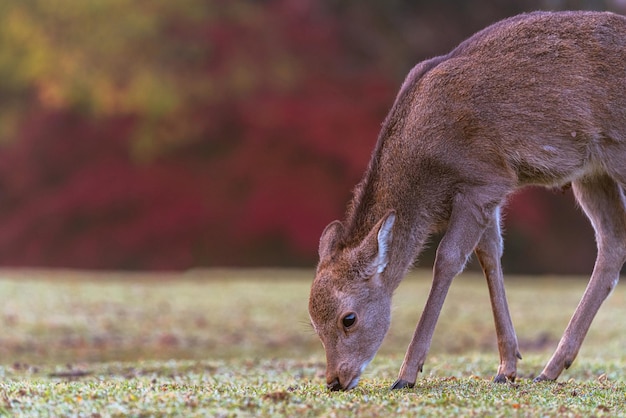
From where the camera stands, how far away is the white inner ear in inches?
221

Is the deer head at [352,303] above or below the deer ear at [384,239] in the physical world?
below

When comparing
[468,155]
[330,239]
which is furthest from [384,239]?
[468,155]

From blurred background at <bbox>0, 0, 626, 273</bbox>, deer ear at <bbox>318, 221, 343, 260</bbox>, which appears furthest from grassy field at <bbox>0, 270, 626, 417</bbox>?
blurred background at <bbox>0, 0, 626, 273</bbox>

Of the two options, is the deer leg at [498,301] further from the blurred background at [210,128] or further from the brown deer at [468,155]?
the blurred background at [210,128]

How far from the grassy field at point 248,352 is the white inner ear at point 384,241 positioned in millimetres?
401

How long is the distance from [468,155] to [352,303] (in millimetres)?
1053

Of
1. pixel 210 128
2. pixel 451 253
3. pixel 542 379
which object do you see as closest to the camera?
pixel 451 253

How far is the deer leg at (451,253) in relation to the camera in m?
5.57

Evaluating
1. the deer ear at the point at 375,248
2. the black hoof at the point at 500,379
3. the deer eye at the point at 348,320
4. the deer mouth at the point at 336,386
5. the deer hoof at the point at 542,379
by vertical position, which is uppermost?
the deer ear at the point at 375,248

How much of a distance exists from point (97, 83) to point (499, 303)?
15840 millimetres

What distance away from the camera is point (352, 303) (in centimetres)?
559

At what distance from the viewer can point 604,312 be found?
11.8 metres

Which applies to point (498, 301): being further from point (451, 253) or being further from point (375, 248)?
point (375, 248)

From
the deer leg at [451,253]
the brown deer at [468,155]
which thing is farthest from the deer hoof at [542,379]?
the deer leg at [451,253]
